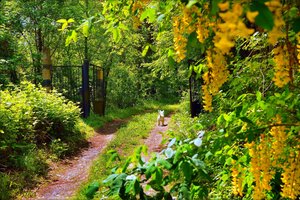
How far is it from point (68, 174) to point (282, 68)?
222 inches

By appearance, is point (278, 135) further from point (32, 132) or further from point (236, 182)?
point (32, 132)

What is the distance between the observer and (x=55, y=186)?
19.4 feet

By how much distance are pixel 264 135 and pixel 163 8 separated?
837 millimetres

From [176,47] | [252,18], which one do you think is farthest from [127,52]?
[252,18]

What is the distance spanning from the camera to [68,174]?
6.60m

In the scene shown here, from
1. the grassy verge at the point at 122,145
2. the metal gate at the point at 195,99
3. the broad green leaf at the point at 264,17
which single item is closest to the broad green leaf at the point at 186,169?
the broad green leaf at the point at 264,17

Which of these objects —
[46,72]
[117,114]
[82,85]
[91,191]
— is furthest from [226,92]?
[117,114]

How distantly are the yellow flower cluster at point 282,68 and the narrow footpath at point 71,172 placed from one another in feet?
14.5

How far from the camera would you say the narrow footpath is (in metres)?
5.57

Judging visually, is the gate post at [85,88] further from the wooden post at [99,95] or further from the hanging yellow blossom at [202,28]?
the hanging yellow blossom at [202,28]

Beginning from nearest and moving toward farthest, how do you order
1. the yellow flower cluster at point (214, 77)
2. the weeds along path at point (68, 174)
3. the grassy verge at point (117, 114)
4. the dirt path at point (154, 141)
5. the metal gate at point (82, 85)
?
the yellow flower cluster at point (214, 77) → the weeds along path at point (68, 174) → the dirt path at point (154, 141) → the grassy verge at point (117, 114) → the metal gate at point (82, 85)

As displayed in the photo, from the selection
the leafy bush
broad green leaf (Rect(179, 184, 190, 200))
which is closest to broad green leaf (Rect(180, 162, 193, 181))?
broad green leaf (Rect(179, 184, 190, 200))

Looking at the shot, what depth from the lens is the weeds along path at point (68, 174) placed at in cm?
557

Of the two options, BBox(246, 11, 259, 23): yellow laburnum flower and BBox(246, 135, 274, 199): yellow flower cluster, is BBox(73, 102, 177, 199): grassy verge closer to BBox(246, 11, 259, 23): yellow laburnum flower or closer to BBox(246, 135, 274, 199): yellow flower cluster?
BBox(246, 135, 274, 199): yellow flower cluster
